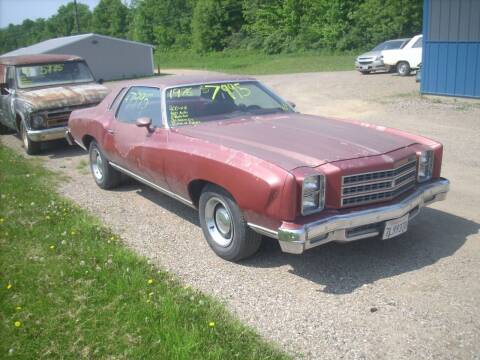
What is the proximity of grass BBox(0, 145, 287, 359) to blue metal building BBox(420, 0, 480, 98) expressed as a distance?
35.7 feet

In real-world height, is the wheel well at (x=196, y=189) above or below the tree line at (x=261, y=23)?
below

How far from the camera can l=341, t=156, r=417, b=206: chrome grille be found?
4094 mm

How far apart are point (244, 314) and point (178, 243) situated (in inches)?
61.3

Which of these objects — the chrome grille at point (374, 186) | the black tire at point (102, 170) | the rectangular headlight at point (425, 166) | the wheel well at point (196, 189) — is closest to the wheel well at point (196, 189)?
the wheel well at point (196, 189)

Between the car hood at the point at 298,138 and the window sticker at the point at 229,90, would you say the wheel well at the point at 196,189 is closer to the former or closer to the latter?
the car hood at the point at 298,138

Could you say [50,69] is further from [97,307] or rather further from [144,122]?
[97,307]

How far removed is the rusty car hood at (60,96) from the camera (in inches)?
367

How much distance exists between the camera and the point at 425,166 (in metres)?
4.83

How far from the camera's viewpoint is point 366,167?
413 cm

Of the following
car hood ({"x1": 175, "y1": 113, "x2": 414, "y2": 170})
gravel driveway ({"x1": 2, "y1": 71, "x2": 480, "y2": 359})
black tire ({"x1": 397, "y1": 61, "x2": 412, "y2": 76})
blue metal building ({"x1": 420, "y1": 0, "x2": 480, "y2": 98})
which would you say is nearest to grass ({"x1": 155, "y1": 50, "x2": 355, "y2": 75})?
black tire ({"x1": 397, "y1": 61, "x2": 412, "y2": 76})

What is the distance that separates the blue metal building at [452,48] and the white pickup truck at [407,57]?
6049 mm

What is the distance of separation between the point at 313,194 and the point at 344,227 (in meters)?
0.34

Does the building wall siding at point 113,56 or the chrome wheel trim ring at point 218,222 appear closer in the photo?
the chrome wheel trim ring at point 218,222

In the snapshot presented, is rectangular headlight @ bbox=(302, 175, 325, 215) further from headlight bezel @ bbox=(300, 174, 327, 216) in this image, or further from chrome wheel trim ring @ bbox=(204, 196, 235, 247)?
chrome wheel trim ring @ bbox=(204, 196, 235, 247)
